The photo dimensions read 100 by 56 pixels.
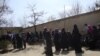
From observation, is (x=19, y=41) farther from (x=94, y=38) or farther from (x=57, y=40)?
(x=94, y=38)

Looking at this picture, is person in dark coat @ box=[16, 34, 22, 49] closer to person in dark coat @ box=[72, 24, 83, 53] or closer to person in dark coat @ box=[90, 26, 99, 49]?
person in dark coat @ box=[72, 24, 83, 53]

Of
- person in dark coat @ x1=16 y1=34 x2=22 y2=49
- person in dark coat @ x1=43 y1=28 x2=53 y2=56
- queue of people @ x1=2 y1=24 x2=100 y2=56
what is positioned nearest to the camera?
person in dark coat @ x1=43 y1=28 x2=53 y2=56

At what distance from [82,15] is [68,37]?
6.53 metres

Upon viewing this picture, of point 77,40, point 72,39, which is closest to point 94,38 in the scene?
point 77,40

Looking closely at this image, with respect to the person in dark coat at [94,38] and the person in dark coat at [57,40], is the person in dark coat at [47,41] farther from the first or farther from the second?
the person in dark coat at [94,38]

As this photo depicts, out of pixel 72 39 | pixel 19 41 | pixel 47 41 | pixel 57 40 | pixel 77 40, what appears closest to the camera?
pixel 47 41

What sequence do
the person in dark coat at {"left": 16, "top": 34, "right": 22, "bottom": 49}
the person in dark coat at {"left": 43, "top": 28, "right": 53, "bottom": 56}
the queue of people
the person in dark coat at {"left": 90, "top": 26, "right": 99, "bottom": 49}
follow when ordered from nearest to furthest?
1. the person in dark coat at {"left": 43, "top": 28, "right": 53, "bottom": 56}
2. the queue of people
3. the person in dark coat at {"left": 90, "top": 26, "right": 99, "bottom": 49}
4. the person in dark coat at {"left": 16, "top": 34, "right": 22, "bottom": 49}

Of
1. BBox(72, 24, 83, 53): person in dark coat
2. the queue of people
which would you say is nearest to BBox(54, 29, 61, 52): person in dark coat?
the queue of people

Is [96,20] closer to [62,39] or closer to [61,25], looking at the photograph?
Result: [62,39]

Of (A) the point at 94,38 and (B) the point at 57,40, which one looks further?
(B) the point at 57,40

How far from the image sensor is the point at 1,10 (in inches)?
1495

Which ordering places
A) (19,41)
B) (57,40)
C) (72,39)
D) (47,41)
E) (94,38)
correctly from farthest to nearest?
(19,41) < (57,40) < (72,39) < (94,38) < (47,41)

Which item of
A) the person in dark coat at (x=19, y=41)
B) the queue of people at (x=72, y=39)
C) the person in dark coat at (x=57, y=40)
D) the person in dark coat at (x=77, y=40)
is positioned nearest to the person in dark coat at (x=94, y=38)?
the queue of people at (x=72, y=39)

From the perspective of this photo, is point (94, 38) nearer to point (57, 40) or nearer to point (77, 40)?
point (77, 40)
